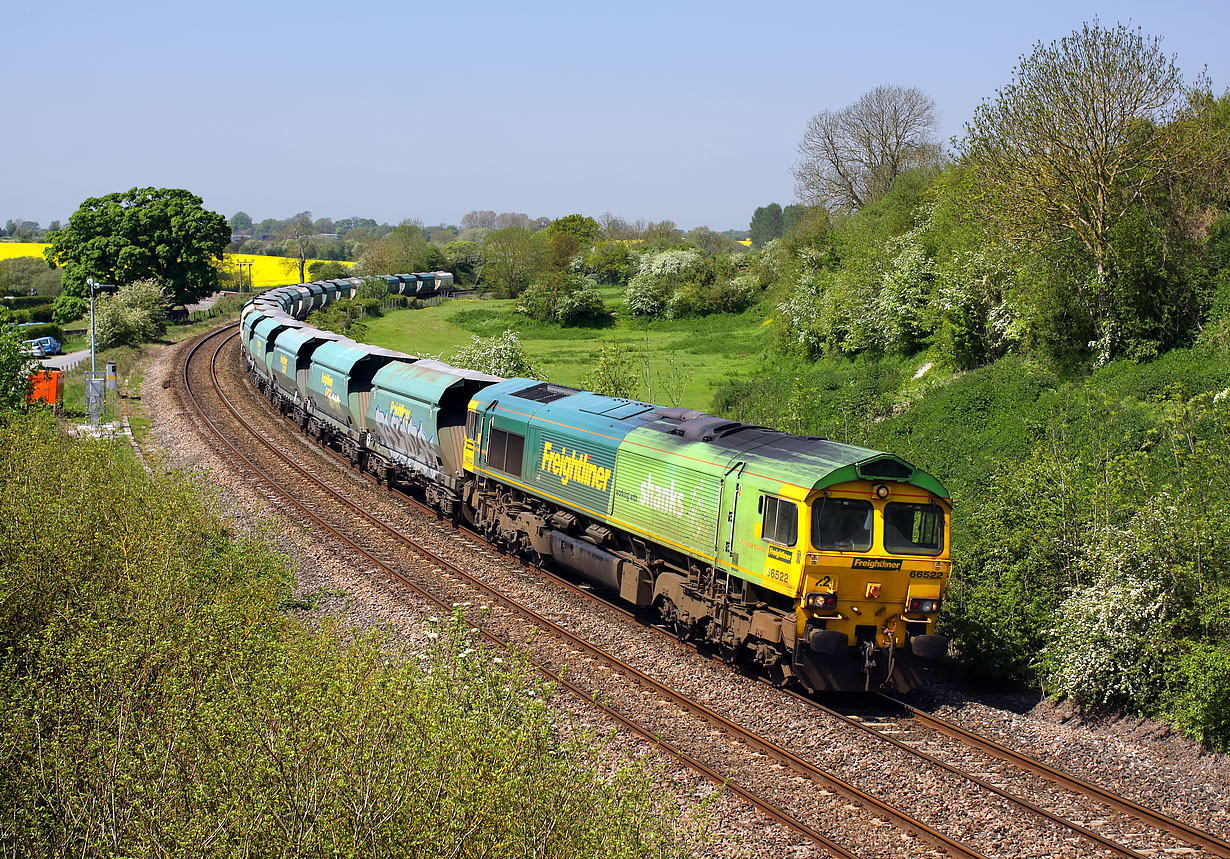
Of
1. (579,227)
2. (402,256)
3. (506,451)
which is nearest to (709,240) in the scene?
(579,227)

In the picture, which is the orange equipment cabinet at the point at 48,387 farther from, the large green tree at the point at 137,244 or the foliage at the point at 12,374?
the large green tree at the point at 137,244

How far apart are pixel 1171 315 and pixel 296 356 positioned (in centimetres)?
3119

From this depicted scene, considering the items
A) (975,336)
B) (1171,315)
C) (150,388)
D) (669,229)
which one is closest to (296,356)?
(150,388)

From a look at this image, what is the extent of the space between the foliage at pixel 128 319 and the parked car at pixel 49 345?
6.02 m

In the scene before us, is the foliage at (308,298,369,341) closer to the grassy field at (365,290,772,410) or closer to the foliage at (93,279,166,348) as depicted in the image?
the grassy field at (365,290,772,410)

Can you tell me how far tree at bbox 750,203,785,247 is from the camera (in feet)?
598

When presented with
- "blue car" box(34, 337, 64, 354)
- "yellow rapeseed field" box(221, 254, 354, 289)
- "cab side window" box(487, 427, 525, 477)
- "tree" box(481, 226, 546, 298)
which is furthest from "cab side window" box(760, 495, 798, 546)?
"yellow rapeseed field" box(221, 254, 354, 289)

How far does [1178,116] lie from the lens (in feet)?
96.8

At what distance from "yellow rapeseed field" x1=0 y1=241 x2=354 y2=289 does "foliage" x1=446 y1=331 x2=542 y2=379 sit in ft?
269

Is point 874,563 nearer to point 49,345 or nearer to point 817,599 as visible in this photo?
point 817,599

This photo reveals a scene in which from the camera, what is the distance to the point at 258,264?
134375 mm

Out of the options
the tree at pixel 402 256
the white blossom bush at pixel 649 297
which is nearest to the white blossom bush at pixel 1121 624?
the white blossom bush at pixel 649 297

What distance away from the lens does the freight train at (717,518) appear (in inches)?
559

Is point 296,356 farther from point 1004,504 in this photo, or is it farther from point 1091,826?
point 1091,826
